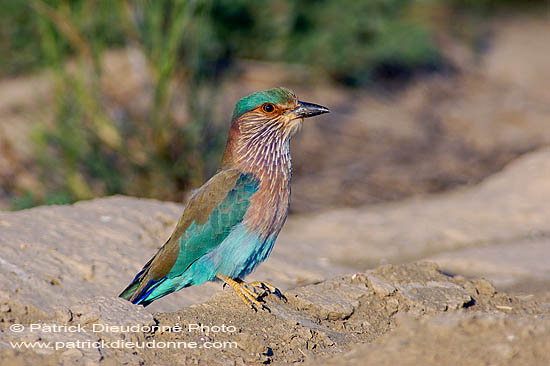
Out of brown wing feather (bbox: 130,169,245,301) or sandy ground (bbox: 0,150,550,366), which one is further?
brown wing feather (bbox: 130,169,245,301)

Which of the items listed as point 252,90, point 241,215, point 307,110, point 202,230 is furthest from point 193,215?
point 252,90

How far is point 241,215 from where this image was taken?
13.5 ft

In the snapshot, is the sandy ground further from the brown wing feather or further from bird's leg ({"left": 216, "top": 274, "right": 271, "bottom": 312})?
the brown wing feather

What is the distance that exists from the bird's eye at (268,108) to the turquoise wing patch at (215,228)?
0.49m

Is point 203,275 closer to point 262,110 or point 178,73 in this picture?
point 262,110

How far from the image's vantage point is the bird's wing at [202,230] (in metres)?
4.16

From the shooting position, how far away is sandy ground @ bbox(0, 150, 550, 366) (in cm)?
331

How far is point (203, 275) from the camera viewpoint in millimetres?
4191

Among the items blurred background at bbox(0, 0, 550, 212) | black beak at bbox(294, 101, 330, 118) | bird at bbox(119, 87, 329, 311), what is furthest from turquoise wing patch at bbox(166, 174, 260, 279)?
blurred background at bbox(0, 0, 550, 212)

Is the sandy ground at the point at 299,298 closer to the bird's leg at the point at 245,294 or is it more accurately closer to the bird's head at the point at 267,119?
the bird's leg at the point at 245,294

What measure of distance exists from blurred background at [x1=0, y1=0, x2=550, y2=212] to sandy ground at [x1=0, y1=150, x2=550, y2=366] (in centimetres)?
198

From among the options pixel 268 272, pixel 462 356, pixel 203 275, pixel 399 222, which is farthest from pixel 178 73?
pixel 462 356

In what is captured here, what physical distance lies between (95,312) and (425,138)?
28.1ft

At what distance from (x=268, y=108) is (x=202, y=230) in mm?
847
